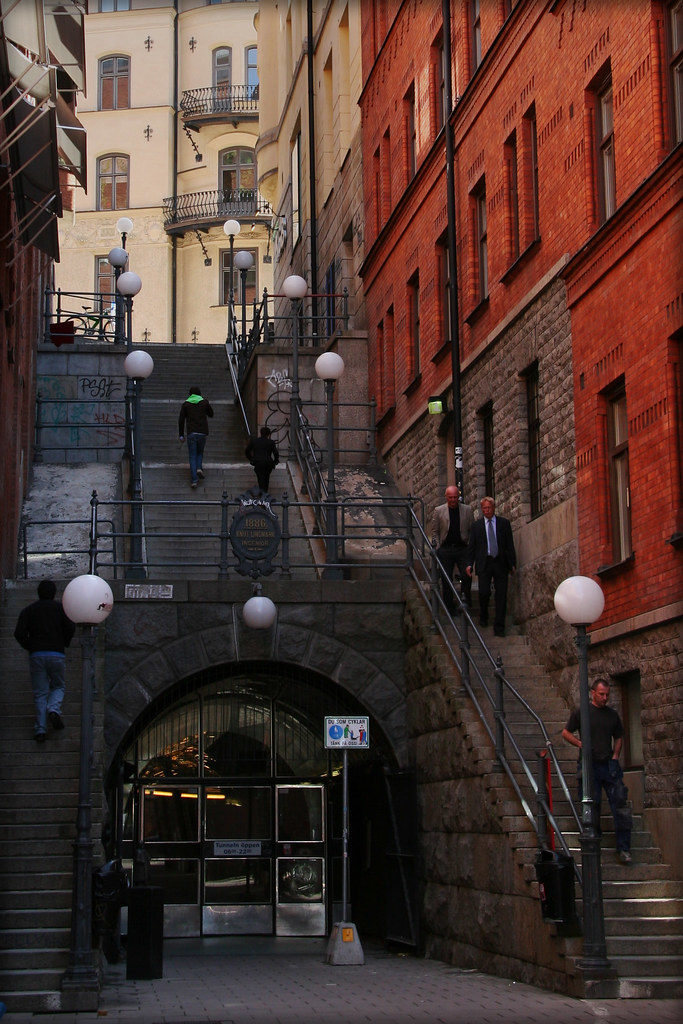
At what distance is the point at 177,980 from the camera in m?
15.3

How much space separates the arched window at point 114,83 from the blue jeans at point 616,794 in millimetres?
51903

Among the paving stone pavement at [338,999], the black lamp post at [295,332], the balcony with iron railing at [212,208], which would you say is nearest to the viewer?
the paving stone pavement at [338,999]

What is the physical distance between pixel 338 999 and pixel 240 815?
30.5 feet

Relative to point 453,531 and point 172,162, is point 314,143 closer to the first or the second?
point 453,531

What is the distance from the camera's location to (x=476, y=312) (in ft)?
73.3

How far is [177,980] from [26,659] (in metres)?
4.30

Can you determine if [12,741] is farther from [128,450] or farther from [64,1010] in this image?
[128,450]

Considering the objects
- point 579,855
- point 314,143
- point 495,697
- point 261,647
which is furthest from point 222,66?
point 579,855

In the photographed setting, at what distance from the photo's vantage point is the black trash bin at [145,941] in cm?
1474

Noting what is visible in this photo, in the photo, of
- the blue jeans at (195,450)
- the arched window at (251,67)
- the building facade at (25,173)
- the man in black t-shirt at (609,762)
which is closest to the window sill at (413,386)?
the blue jeans at (195,450)

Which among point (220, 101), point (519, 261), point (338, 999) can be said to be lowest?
point (338, 999)

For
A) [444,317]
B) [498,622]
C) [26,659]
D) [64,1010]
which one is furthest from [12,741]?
[444,317]

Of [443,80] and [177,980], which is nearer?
[177,980]

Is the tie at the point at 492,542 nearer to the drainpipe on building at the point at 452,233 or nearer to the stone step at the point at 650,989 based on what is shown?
the drainpipe on building at the point at 452,233
